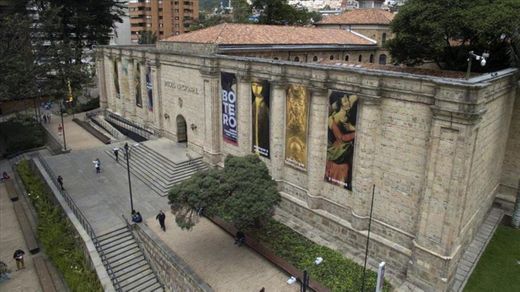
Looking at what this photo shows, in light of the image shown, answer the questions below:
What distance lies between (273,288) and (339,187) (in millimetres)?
6203

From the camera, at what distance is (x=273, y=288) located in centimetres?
1812

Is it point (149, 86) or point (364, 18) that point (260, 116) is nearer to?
point (149, 86)

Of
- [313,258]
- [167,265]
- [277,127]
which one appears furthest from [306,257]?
[277,127]

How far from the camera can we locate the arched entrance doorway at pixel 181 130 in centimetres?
3303

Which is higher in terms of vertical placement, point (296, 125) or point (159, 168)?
point (296, 125)

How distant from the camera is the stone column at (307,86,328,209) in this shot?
20.2 metres

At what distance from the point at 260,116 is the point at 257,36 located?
11.9 m

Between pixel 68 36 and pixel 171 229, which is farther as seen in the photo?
pixel 68 36

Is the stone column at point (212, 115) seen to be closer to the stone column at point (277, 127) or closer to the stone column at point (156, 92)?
the stone column at point (277, 127)

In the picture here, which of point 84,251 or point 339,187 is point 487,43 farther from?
point 84,251

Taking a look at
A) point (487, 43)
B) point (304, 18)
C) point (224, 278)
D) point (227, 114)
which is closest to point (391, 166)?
point (224, 278)

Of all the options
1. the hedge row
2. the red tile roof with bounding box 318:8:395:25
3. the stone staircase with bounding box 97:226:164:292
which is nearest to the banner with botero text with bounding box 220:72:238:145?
the stone staircase with bounding box 97:226:164:292

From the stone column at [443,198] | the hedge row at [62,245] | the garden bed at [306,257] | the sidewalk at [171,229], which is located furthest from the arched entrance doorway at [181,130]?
the stone column at [443,198]

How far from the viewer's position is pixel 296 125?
71.9 feet
